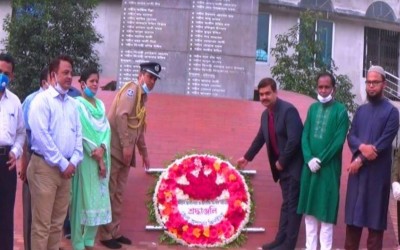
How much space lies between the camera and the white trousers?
5.61 meters

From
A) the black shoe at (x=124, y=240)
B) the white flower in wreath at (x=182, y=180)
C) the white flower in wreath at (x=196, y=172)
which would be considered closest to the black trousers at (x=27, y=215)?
the black shoe at (x=124, y=240)

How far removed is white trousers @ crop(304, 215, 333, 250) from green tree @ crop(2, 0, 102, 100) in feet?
27.0

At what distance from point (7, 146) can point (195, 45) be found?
15.1ft

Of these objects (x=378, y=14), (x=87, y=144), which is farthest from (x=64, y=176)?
(x=378, y=14)

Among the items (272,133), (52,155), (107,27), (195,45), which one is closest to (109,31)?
(107,27)

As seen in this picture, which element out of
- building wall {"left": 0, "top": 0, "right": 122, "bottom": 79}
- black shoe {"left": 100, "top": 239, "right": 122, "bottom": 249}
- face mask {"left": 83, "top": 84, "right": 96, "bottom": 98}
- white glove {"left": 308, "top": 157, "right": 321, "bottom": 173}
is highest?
building wall {"left": 0, "top": 0, "right": 122, "bottom": 79}

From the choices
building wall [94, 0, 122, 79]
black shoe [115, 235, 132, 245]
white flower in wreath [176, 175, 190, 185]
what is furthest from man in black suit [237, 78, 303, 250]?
building wall [94, 0, 122, 79]

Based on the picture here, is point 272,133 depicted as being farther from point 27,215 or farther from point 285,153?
point 27,215

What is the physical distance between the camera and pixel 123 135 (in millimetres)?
5781

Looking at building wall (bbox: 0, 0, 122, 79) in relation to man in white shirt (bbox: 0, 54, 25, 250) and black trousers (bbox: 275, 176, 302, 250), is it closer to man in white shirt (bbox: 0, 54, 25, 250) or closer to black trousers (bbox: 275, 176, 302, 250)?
black trousers (bbox: 275, 176, 302, 250)

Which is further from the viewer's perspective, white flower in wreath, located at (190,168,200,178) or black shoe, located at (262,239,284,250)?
white flower in wreath, located at (190,168,200,178)

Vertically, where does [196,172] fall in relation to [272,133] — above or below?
below

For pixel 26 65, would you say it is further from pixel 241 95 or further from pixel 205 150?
pixel 205 150

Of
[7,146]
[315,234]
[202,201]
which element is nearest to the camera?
[7,146]
